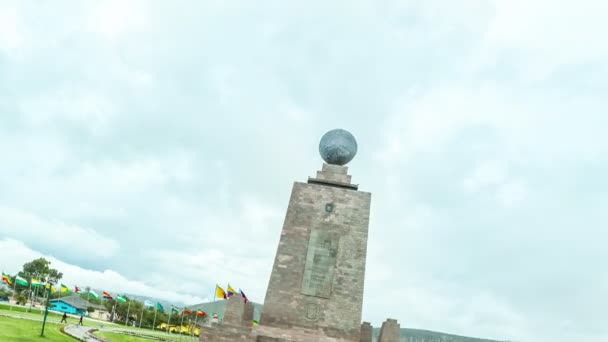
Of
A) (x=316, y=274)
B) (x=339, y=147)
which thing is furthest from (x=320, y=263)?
(x=339, y=147)

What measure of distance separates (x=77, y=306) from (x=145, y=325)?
41.5 feet

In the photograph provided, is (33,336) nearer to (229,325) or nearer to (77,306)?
(229,325)

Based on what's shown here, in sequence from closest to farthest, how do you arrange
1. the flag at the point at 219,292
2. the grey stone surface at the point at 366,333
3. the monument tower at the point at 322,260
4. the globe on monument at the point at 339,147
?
the monument tower at the point at 322,260
the grey stone surface at the point at 366,333
the globe on monument at the point at 339,147
the flag at the point at 219,292

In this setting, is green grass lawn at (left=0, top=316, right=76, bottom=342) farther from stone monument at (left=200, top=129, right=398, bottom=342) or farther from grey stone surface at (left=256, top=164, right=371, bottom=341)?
grey stone surface at (left=256, top=164, right=371, bottom=341)

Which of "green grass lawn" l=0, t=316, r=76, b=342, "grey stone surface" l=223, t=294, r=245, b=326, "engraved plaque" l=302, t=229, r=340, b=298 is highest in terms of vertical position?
"engraved plaque" l=302, t=229, r=340, b=298

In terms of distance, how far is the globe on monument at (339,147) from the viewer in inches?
847

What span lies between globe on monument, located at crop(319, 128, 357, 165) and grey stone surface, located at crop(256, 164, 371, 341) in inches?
29.7

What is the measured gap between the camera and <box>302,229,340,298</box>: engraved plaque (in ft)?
61.2

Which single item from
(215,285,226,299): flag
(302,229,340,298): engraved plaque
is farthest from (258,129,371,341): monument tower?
(215,285,226,299): flag

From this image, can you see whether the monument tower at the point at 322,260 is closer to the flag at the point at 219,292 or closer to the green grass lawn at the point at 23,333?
the flag at the point at 219,292

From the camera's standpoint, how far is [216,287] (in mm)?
27828

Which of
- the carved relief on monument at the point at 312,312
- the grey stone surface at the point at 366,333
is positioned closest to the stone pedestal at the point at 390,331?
the grey stone surface at the point at 366,333

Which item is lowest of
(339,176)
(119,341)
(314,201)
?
(119,341)

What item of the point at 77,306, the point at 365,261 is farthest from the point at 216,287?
the point at 77,306
